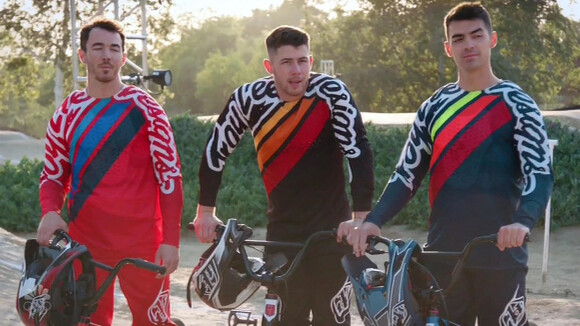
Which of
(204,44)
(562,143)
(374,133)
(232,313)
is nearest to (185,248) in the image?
(374,133)

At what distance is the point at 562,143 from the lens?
15.4 metres

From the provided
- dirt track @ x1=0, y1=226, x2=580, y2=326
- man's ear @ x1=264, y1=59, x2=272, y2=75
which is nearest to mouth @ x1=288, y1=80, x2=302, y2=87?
man's ear @ x1=264, y1=59, x2=272, y2=75

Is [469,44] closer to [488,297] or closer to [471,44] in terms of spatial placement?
[471,44]

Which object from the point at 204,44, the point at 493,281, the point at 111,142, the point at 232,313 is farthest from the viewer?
the point at 204,44

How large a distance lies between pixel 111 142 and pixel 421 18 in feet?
128

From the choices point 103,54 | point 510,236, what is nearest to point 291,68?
point 103,54

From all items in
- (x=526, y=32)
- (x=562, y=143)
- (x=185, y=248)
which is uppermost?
(x=526, y=32)

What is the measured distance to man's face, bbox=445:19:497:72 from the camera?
174 inches

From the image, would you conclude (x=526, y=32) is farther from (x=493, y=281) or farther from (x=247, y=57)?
(x=247, y=57)

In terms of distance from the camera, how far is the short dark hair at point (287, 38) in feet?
15.1

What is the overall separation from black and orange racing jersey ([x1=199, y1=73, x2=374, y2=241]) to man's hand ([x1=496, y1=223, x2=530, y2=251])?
1.15 meters

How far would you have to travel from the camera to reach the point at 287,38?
4.61 meters

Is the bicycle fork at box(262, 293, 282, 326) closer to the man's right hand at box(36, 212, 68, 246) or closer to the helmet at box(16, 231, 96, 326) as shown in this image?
the helmet at box(16, 231, 96, 326)

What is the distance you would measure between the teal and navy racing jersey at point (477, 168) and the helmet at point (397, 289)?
2.41ft
